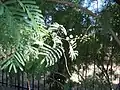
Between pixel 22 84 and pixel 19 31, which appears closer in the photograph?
pixel 19 31

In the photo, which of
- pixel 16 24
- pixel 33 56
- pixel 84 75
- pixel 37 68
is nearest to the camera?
pixel 16 24

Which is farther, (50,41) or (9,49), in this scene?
(50,41)

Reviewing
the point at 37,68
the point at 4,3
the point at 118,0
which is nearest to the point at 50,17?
the point at 118,0

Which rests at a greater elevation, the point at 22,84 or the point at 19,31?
the point at 22,84

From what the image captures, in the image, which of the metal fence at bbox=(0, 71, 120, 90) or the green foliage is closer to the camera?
the green foliage

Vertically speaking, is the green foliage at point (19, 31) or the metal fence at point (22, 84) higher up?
the metal fence at point (22, 84)

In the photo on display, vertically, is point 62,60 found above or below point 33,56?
above

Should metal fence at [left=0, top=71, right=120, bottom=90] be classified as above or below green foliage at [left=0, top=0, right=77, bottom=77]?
above

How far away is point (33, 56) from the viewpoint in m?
0.73

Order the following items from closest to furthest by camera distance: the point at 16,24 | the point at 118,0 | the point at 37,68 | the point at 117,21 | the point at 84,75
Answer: the point at 16,24
the point at 37,68
the point at 118,0
the point at 117,21
the point at 84,75

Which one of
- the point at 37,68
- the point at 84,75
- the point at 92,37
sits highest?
the point at 92,37

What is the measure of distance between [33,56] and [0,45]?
108mm

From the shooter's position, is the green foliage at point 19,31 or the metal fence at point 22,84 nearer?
the green foliage at point 19,31

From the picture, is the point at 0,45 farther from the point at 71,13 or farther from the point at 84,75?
the point at 84,75
